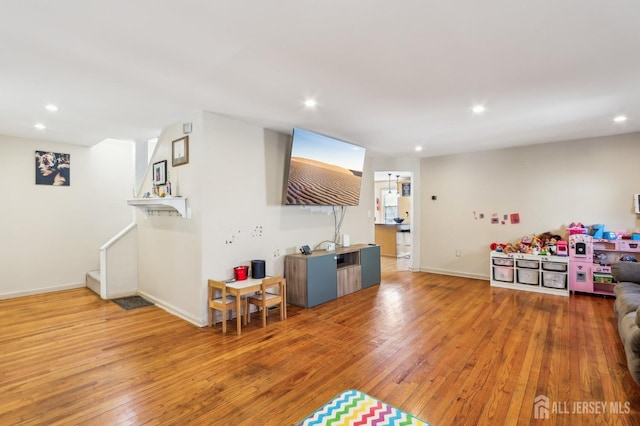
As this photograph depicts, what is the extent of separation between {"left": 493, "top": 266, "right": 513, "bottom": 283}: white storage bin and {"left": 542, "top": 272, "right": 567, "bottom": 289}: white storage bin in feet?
1.55

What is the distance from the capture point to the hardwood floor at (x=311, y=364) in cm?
210

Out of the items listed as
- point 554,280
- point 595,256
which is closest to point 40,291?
point 554,280

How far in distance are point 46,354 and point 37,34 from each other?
2.76m

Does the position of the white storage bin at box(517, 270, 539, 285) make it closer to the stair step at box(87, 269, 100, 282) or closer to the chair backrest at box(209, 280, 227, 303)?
the chair backrest at box(209, 280, 227, 303)

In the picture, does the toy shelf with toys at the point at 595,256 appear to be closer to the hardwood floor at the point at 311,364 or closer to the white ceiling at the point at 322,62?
the hardwood floor at the point at 311,364

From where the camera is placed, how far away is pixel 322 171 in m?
4.70

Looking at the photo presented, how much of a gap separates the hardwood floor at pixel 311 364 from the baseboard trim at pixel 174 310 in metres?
0.09

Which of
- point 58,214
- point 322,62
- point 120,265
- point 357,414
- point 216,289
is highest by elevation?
point 322,62

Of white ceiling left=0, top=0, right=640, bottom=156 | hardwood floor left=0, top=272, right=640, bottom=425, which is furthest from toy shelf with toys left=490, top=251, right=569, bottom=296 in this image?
white ceiling left=0, top=0, right=640, bottom=156

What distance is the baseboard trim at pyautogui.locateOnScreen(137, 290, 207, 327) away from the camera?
370 cm

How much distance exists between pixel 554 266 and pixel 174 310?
5767 mm

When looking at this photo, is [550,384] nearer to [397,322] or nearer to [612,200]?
[397,322]

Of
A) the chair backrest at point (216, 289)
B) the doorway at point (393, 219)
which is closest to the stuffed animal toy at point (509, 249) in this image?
the doorway at point (393, 219)

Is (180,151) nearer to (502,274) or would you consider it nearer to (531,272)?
(502,274)
